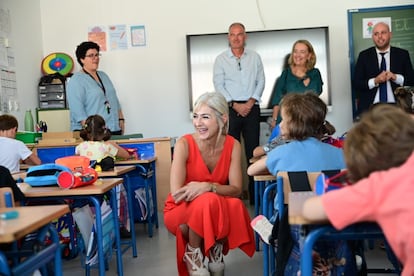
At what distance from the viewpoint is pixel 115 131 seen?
17.8ft

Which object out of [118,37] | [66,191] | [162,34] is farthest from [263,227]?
[118,37]

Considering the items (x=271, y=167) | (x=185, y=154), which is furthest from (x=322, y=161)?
(x=185, y=154)

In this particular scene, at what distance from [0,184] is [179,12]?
4.82 metres

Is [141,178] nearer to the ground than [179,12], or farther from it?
→ nearer to the ground

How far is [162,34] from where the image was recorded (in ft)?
22.0

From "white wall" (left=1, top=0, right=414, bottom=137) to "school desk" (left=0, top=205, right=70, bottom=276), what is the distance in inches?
193

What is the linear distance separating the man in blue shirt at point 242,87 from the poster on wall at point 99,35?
1854mm

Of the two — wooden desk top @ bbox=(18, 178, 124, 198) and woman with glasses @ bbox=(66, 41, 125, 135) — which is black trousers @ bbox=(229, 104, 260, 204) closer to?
woman with glasses @ bbox=(66, 41, 125, 135)

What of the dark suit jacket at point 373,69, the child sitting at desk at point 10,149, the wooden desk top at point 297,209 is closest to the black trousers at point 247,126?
the dark suit jacket at point 373,69

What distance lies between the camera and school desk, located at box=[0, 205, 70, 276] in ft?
4.72

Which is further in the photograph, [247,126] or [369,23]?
[369,23]

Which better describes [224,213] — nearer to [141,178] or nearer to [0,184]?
[0,184]

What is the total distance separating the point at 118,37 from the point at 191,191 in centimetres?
456

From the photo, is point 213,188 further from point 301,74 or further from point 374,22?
point 374,22
